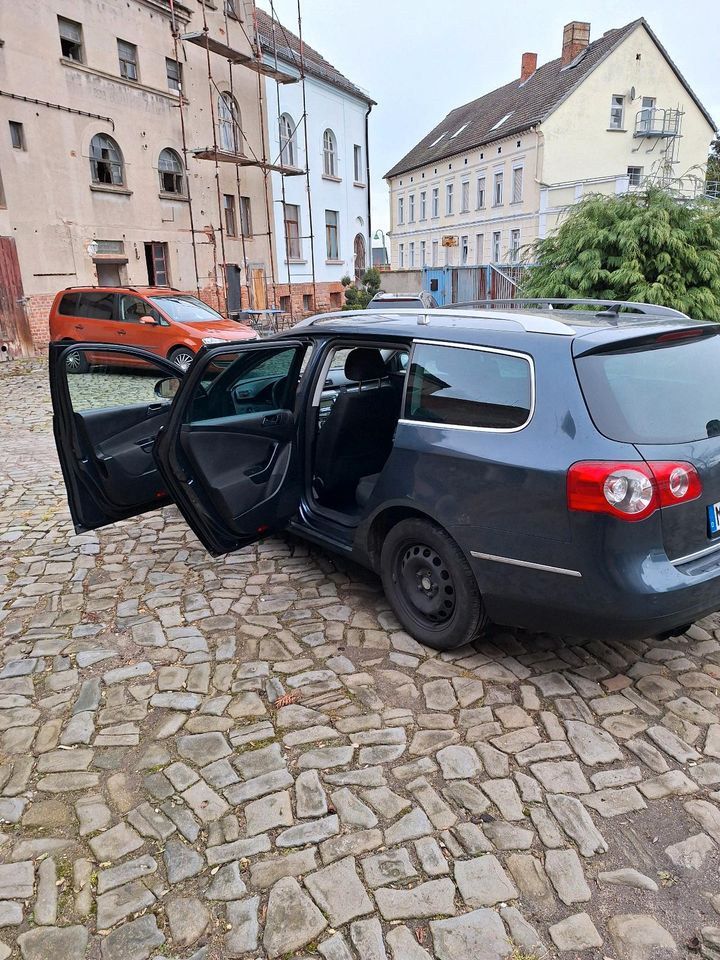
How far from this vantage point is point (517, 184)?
3781 cm

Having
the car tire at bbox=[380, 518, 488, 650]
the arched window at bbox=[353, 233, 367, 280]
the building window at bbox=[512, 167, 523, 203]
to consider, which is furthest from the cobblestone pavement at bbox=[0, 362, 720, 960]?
the building window at bbox=[512, 167, 523, 203]

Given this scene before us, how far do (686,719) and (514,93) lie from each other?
47.1 metres

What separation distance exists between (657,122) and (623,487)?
4233 cm

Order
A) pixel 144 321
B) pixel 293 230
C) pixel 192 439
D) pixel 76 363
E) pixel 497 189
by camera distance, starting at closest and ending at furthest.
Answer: pixel 192 439 < pixel 76 363 < pixel 144 321 < pixel 293 230 < pixel 497 189

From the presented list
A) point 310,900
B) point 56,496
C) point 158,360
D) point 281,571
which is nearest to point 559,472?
point 310,900

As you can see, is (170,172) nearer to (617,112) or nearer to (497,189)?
(497,189)

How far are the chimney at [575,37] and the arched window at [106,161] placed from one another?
2912 centimetres

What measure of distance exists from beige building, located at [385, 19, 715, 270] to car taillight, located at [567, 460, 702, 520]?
104ft

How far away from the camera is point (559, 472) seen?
2.89 metres

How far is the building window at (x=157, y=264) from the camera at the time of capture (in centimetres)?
2148

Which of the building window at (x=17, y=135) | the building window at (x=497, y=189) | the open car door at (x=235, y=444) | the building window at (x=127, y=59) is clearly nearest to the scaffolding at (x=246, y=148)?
the building window at (x=127, y=59)

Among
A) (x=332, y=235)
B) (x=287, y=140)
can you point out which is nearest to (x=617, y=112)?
(x=332, y=235)

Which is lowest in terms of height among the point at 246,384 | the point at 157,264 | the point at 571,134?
the point at 246,384

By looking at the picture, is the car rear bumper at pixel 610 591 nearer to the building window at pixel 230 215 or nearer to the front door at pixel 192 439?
the front door at pixel 192 439
